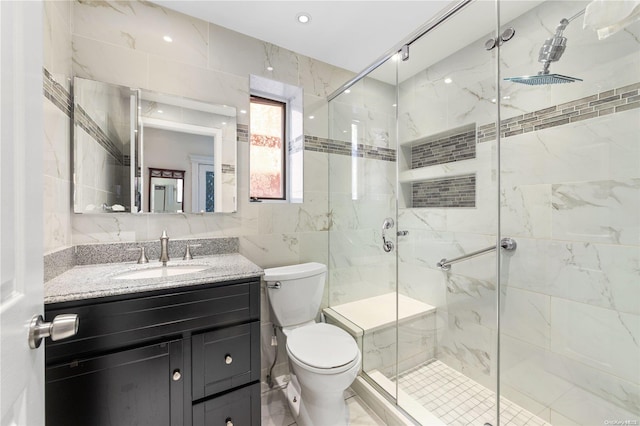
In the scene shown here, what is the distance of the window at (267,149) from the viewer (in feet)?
6.72

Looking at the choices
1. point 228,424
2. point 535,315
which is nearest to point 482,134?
point 535,315

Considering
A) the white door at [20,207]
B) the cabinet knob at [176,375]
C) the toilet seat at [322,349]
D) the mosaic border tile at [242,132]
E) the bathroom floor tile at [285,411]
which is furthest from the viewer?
the mosaic border tile at [242,132]

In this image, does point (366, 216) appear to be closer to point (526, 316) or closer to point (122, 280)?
point (526, 316)

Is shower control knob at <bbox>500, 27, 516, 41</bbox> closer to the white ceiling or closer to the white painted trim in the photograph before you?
the white ceiling

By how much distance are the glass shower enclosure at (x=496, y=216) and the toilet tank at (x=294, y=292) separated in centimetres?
34

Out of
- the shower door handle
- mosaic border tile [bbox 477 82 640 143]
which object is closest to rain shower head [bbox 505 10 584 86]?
mosaic border tile [bbox 477 82 640 143]

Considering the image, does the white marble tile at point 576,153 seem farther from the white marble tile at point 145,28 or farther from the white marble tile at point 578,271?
the white marble tile at point 145,28

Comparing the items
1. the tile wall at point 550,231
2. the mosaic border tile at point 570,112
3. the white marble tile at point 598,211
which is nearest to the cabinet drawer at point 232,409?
the tile wall at point 550,231

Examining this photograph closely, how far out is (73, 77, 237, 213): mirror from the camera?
1.35m

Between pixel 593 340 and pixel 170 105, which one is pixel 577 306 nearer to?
pixel 593 340

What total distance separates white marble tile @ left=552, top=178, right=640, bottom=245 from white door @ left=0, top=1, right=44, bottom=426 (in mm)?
2063

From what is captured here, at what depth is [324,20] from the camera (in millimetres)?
1628

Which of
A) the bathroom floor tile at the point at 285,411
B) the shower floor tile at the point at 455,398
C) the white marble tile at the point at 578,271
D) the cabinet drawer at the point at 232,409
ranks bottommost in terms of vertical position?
the bathroom floor tile at the point at 285,411

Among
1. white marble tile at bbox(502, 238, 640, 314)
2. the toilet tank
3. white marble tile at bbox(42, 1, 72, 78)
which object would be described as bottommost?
the toilet tank
